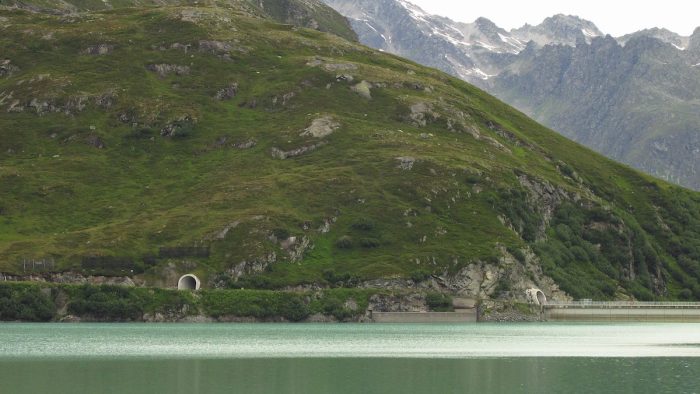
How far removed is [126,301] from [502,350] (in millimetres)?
98045

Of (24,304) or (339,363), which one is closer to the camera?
(339,363)

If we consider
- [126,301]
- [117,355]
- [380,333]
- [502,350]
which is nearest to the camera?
[117,355]

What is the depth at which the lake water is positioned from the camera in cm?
7194

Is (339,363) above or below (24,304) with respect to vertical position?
below

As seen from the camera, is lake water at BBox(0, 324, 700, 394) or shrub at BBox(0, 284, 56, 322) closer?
lake water at BBox(0, 324, 700, 394)

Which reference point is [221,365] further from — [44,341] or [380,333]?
[380,333]

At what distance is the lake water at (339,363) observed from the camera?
7194 centimetres

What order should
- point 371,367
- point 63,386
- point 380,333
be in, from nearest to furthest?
point 63,386
point 371,367
point 380,333

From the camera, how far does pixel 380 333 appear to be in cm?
15712

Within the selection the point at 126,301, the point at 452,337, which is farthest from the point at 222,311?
the point at 452,337

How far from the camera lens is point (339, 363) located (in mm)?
92062

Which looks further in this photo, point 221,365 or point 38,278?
point 38,278

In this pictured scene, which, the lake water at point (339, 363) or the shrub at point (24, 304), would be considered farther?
the shrub at point (24, 304)

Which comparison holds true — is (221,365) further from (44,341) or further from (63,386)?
(44,341)
